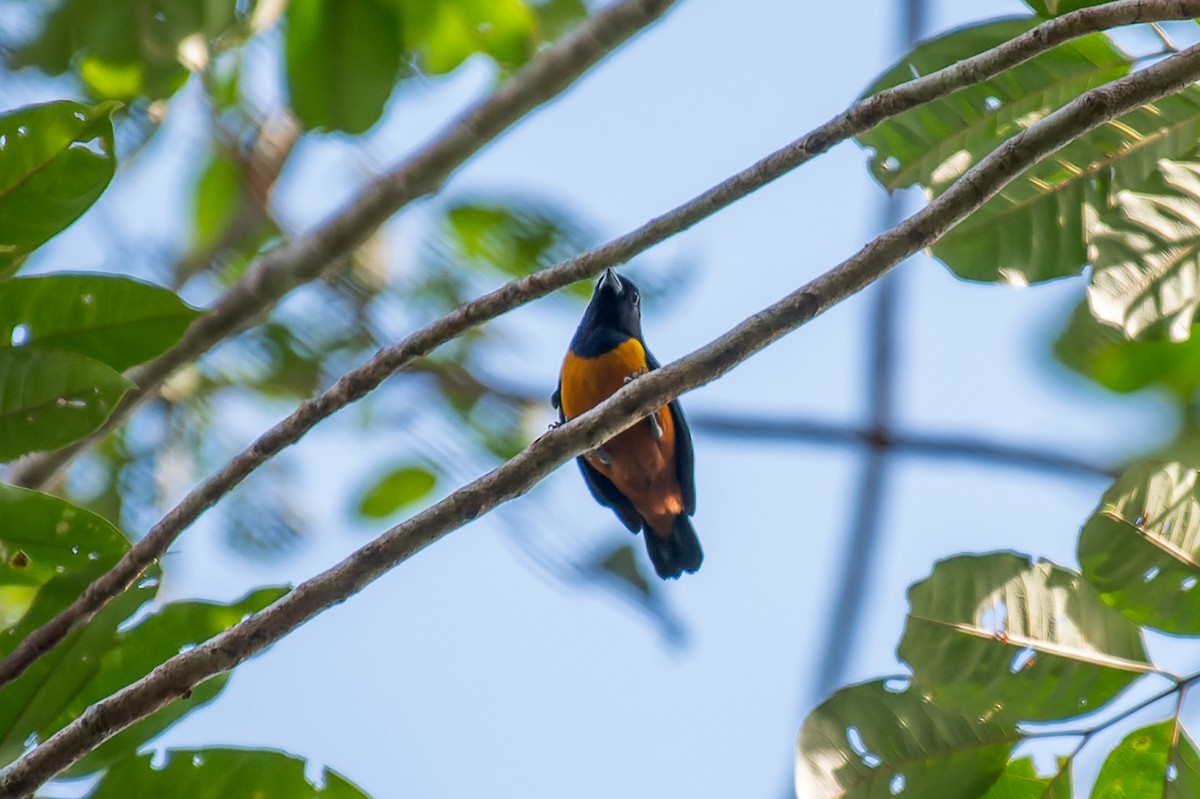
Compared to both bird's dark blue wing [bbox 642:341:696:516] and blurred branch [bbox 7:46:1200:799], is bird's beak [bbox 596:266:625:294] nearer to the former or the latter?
bird's dark blue wing [bbox 642:341:696:516]

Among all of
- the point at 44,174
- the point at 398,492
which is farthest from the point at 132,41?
the point at 398,492

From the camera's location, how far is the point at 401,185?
3.33 m

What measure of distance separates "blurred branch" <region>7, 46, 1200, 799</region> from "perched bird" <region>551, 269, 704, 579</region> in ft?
6.52

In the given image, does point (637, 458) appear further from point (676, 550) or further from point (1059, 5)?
point (1059, 5)

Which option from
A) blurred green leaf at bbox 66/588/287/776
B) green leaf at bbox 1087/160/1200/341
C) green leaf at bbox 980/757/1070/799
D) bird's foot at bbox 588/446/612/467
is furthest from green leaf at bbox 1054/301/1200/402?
blurred green leaf at bbox 66/588/287/776

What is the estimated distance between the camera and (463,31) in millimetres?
3518

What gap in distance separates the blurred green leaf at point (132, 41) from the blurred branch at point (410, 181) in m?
0.57

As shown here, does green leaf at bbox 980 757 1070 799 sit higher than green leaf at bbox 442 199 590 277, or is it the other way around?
green leaf at bbox 442 199 590 277

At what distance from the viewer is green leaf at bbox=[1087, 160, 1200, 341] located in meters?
2.30

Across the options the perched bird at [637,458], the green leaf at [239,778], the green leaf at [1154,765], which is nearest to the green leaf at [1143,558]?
the green leaf at [1154,765]

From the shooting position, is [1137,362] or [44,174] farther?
[1137,362]

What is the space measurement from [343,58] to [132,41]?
1.86ft

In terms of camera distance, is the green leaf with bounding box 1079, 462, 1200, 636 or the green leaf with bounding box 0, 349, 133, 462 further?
the green leaf with bounding box 0, 349, 133, 462

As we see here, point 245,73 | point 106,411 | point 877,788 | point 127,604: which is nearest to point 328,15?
point 245,73
